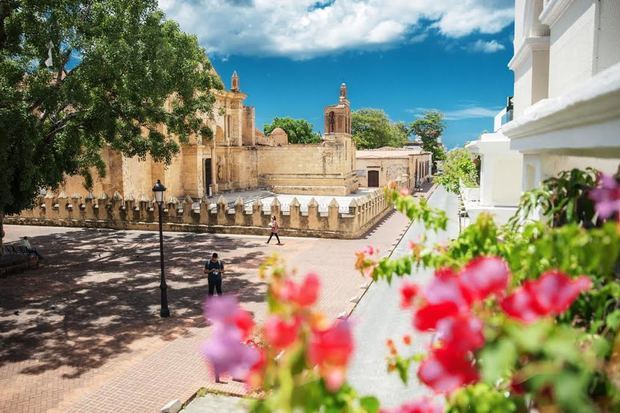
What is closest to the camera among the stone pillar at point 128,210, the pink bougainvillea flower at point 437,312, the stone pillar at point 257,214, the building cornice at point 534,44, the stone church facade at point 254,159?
the pink bougainvillea flower at point 437,312

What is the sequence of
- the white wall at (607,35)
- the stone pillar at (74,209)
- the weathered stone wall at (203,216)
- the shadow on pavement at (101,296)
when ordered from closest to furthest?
the white wall at (607,35) < the shadow on pavement at (101,296) < the weathered stone wall at (203,216) < the stone pillar at (74,209)

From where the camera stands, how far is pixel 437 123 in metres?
86.8

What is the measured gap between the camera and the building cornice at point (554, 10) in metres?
4.44

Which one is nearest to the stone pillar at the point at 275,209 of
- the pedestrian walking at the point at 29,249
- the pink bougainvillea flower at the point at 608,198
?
the pedestrian walking at the point at 29,249

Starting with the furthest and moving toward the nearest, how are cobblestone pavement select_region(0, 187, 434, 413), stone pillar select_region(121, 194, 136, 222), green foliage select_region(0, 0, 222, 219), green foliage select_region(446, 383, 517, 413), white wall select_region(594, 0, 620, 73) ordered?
stone pillar select_region(121, 194, 136, 222) → green foliage select_region(0, 0, 222, 219) → cobblestone pavement select_region(0, 187, 434, 413) → white wall select_region(594, 0, 620, 73) → green foliage select_region(446, 383, 517, 413)

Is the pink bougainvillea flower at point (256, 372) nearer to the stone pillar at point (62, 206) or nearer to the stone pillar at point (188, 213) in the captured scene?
the stone pillar at point (188, 213)

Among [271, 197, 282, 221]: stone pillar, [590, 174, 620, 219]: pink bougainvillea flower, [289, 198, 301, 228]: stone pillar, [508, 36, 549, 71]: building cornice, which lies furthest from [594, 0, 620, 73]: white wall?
[271, 197, 282, 221]: stone pillar

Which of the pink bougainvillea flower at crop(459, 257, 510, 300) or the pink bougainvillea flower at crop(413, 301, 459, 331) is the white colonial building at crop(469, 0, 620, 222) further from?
the pink bougainvillea flower at crop(413, 301, 459, 331)

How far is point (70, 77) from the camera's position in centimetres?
1340

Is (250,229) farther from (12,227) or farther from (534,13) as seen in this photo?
(534,13)

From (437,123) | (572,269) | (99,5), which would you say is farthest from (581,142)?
(437,123)

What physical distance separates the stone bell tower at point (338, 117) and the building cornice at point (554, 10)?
38.9 metres

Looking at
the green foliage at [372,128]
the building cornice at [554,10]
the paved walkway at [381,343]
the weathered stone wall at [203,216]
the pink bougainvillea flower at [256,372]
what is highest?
the green foliage at [372,128]

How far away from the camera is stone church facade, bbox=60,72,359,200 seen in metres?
37.5
